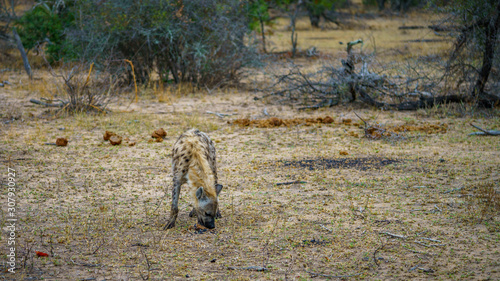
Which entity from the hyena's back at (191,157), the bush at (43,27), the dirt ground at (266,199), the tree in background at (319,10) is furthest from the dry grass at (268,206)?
the tree in background at (319,10)

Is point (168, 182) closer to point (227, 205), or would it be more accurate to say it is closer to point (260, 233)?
point (227, 205)

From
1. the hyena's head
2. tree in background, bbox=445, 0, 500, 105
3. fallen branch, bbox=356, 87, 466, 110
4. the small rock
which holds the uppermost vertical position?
tree in background, bbox=445, 0, 500, 105

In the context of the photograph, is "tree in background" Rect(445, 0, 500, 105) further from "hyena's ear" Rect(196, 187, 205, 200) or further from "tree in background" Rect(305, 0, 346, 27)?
"tree in background" Rect(305, 0, 346, 27)

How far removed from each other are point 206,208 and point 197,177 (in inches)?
14.3

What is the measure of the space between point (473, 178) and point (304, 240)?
352 centimetres

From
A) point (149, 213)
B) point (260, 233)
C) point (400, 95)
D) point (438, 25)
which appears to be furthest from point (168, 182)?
point (438, 25)

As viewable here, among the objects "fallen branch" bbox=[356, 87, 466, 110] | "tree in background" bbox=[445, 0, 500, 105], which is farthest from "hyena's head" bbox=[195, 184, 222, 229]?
"tree in background" bbox=[445, 0, 500, 105]

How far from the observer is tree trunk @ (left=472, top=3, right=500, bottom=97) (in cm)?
1166

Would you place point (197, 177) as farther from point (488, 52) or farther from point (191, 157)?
point (488, 52)

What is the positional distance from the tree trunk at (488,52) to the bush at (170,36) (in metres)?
6.72

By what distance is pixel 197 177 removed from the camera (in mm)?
5641

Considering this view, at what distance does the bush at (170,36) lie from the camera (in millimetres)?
14180

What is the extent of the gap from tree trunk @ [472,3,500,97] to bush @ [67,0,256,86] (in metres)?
6.72

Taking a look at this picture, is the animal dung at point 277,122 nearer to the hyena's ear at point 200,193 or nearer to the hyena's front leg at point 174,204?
the hyena's front leg at point 174,204
